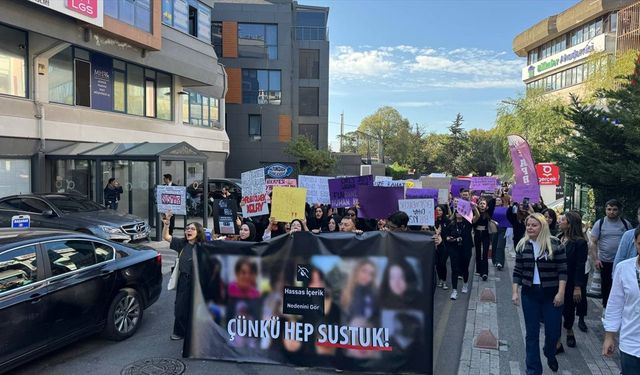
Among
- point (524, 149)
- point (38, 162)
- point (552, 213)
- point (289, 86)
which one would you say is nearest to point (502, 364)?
point (552, 213)

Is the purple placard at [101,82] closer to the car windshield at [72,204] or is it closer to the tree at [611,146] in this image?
the car windshield at [72,204]

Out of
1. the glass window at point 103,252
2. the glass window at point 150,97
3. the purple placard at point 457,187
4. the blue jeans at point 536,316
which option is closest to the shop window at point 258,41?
the glass window at point 150,97

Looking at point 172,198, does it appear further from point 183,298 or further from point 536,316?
point 536,316

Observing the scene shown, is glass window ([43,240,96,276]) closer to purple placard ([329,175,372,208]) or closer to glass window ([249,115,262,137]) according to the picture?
purple placard ([329,175,372,208])

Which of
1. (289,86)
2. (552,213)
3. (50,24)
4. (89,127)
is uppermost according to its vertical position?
(289,86)

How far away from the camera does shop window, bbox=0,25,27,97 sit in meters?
15.1

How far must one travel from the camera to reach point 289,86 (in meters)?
40.6

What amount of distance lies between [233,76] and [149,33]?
2088 centimetres

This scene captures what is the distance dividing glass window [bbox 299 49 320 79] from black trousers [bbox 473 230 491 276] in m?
Answer: 38.5

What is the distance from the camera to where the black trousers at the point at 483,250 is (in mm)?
9750

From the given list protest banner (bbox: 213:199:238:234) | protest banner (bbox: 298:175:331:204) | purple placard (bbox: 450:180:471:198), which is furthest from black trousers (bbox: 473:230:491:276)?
purple placard (bbox: 450:180:471:198)

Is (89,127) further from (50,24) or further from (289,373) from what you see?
(289,373)

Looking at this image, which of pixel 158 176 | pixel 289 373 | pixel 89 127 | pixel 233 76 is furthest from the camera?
pixel 233 76

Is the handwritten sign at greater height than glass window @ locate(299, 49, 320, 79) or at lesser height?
lesser
